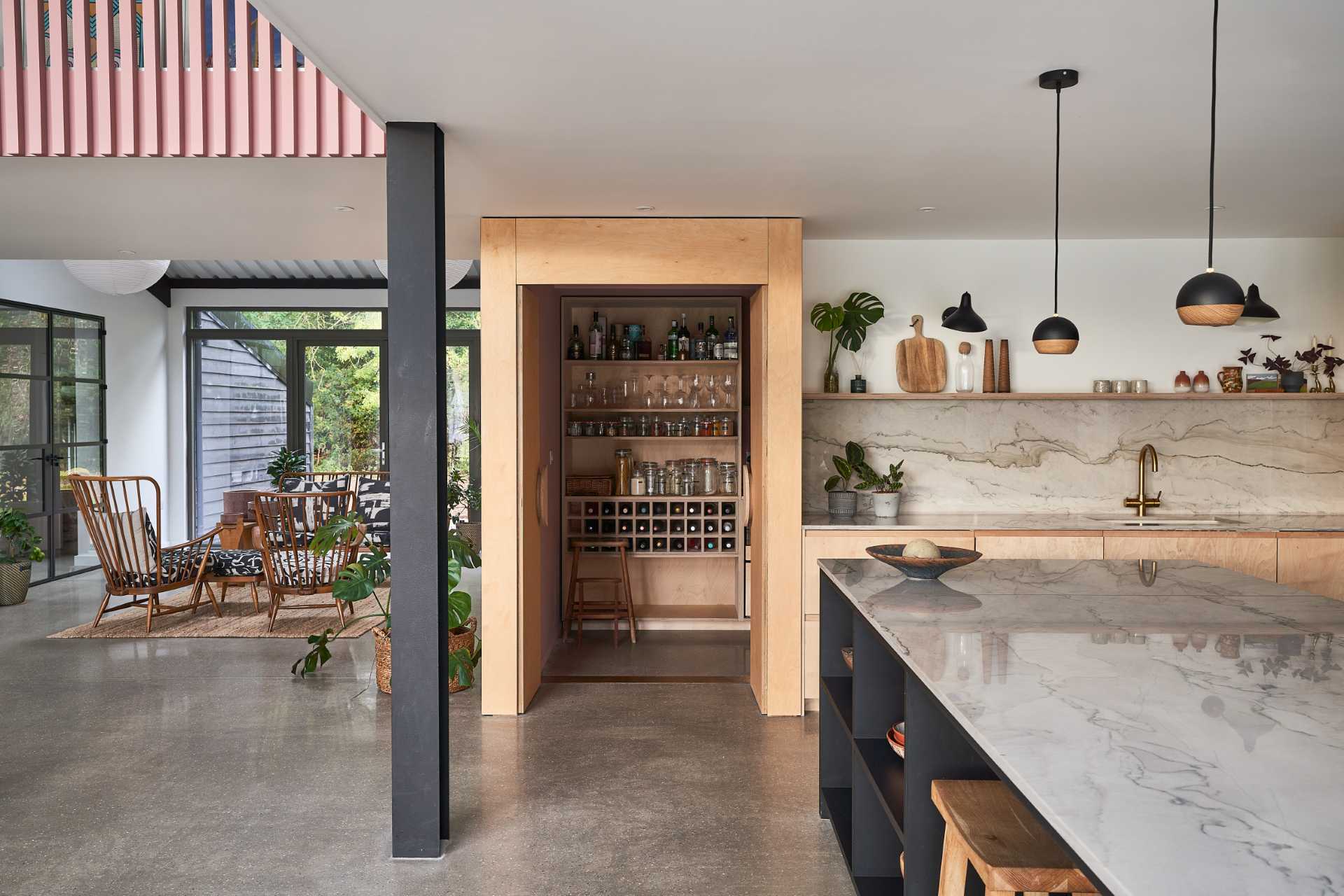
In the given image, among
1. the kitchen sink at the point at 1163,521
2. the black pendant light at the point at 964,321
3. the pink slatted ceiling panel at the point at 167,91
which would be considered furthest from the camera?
the kitchen sink at the point at 1163,521

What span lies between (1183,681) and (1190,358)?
386cm

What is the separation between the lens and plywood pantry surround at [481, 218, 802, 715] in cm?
424

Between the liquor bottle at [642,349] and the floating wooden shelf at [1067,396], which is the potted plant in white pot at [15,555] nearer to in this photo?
the liquor bottle at [642,349]

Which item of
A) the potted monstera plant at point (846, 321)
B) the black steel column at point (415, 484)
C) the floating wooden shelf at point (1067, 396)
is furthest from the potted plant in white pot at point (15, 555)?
the potted monstera plant at point (846, 321)

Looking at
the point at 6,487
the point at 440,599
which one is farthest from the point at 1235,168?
the point at 6,487

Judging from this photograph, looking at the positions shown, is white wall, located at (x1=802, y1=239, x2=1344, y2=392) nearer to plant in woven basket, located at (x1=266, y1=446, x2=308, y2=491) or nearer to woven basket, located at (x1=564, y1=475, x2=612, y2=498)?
woven basket, located at (x1=564, y1=475, x2=612, y2=498)

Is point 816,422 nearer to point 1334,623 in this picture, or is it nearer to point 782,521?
point 782,521

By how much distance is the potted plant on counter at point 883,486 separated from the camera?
471 centimetres

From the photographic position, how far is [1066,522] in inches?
180

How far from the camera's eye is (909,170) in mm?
3596

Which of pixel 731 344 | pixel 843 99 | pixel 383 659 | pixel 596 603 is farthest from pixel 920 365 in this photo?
pixel 383 659

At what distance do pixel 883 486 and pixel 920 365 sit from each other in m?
0.72

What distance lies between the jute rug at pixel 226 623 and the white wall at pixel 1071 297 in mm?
3383

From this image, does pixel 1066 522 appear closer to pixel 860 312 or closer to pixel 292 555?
pixel 860 312
